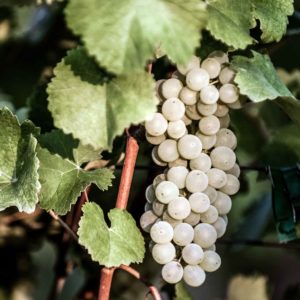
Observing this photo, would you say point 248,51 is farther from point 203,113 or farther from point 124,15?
point 124,15

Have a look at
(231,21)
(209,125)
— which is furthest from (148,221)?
(231,21)

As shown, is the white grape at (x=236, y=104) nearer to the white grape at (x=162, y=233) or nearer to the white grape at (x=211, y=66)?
the white grape at (x=211, y=66)

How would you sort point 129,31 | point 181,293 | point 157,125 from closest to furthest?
point 129,31
point 157,125
point 181,293

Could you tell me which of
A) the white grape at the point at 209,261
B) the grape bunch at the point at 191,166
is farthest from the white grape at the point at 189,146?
the white grape at the point at 209,261

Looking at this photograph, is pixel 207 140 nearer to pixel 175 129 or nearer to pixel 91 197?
pixel 175 129

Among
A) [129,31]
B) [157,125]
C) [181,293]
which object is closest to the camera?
[129,31]

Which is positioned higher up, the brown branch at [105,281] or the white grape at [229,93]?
the white grape at [229,93]

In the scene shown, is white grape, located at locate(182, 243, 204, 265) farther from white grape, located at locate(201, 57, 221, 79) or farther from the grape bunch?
white grape, located at locate(201, 57, 221, 79)
